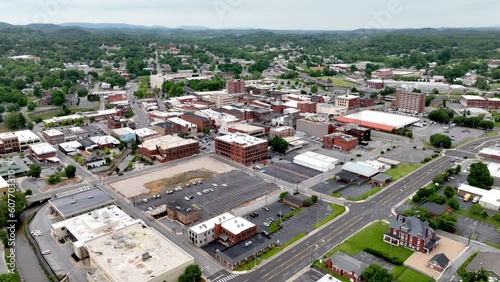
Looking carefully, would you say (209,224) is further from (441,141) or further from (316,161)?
(441,141)

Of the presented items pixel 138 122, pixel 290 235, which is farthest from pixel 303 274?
pixel 138 122

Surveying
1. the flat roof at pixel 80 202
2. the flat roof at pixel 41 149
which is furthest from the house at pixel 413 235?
the flat roof at pixel 41 149

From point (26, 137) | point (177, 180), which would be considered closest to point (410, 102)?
point (177, 180)

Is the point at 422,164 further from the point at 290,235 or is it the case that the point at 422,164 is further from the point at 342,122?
the point at 290,235

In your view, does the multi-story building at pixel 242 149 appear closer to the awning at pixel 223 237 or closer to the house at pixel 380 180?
the house at pixel 380 180

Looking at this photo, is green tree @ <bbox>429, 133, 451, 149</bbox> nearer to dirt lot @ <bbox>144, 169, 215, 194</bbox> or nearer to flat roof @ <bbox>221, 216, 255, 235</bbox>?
dirt lot @ <bbox>144, 169, 215, 194</bbox>

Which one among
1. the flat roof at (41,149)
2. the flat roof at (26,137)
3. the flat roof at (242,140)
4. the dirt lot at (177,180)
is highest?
the flat roof at (242,140)
